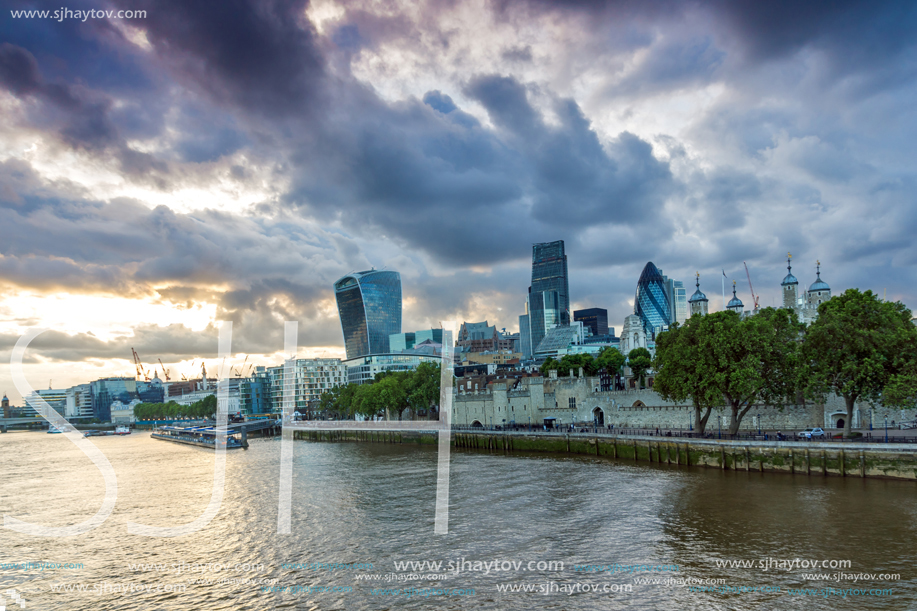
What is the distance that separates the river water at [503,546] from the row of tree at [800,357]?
932 centimetres

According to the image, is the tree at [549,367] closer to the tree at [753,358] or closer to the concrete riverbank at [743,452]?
the concrete riverbank at [743,452]

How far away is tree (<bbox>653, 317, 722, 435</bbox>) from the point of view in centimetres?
5684

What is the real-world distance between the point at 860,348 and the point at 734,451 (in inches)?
502

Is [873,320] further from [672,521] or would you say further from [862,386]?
[672,521]

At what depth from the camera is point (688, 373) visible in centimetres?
5894

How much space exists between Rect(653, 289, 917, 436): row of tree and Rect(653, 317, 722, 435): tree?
0.10 meters

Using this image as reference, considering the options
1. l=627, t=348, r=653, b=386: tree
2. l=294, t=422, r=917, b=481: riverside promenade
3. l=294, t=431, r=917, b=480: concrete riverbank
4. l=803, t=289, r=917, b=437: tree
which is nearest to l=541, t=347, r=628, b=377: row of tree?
l=627, t=348, r=653, b=386: tree

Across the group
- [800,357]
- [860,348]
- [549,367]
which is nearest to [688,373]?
[800,357]

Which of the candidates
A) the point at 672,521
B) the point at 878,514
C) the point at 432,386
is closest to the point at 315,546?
the point at 672,521

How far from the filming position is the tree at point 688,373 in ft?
186

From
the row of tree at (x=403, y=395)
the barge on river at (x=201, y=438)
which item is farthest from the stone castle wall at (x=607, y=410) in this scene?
the barge on river at (x=201, y=438)

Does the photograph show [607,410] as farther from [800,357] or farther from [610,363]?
[800,357]

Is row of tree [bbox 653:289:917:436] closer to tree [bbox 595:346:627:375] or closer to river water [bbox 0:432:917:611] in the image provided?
river water [bbox 0:432:917:611]

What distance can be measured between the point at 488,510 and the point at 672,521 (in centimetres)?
1101
